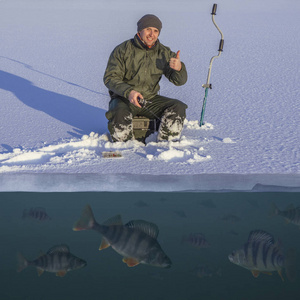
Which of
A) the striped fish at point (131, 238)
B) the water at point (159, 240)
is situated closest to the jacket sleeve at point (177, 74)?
the water at point (159, 240)

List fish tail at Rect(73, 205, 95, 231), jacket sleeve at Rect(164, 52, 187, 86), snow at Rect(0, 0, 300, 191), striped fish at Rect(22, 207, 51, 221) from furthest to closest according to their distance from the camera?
jacket sleeve at Rect(164, 52, 187, 86) → snow at Rect(0, 0, 300, 191) → striped fish at Rect(22, 207, 51, 221) → fish tail at Rect(73, 205, 95, 231)

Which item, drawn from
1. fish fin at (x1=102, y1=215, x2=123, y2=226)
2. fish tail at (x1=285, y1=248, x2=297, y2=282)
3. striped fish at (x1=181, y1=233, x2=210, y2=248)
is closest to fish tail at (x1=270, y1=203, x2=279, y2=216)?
fish tail at (x1=285, y1=248, x2=297, y2=282)

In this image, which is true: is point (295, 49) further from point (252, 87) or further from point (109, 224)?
point (109, 224)

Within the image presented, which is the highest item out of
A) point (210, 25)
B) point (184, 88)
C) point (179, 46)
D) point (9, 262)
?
point (210, 25)

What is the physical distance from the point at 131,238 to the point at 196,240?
16.1 inches

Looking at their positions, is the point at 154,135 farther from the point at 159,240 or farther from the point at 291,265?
the point at 291,265

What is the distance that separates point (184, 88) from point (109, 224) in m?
4.13

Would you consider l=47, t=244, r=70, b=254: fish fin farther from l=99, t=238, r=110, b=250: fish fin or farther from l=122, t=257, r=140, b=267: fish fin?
l=122, t=257, r=140, b=267: fish fin

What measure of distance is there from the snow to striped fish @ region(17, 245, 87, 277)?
88cm

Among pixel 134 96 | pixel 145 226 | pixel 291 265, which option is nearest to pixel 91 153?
pixel 134 96

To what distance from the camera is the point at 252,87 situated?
667 cm

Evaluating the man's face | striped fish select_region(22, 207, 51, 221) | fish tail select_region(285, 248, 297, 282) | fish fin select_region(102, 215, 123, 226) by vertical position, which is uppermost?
the man's face

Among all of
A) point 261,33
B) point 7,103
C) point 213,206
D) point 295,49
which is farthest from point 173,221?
point 261,33

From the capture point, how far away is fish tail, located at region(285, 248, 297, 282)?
2.60 metres
